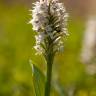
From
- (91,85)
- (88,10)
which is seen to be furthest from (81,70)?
(88,10)

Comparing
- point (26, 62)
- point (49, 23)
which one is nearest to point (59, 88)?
point (49, 23)

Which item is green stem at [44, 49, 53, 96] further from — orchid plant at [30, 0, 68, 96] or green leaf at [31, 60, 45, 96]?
green leaf at [31, 60, 45, 96]

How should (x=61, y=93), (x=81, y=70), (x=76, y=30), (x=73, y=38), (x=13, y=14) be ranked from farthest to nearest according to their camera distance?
(x=13, y=14) → (x=76, y=30) → (x=73, y=38) → (x=81, y=70) → (x=61, y=93)

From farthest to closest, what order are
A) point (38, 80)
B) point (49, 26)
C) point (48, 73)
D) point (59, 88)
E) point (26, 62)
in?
point (26, 62) < point (59, 88) < point (38, 80) < point (48, 73) < point (49, 26)

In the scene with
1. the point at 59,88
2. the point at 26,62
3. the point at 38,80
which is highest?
the point at 38,80

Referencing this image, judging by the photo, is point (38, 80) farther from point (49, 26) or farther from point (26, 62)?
point (26, 62)

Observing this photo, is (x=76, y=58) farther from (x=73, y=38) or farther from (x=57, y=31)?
(x=57, y=31)

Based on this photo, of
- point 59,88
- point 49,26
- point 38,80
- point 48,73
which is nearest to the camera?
point 49,26
